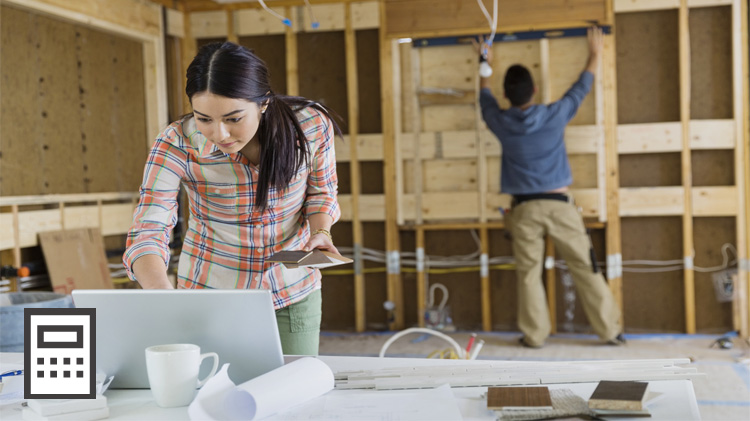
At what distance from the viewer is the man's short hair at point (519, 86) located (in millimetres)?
4695

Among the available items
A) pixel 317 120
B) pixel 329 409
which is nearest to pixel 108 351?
pixel 329 409

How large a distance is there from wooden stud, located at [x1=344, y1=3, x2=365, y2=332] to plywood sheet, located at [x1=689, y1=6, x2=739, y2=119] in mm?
2254

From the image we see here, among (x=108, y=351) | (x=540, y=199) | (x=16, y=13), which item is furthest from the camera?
(x=540, y=199)

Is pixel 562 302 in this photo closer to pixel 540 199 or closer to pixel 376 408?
pixel 540 199

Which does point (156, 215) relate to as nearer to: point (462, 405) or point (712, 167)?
point (462, 405)

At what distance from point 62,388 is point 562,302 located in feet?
14.2

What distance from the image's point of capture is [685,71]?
4.96 metres

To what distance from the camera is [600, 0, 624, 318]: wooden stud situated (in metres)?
5.06

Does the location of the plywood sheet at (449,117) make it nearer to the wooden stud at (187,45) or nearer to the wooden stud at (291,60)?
the wooden stud at (291,60)

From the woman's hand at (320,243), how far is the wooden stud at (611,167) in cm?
356

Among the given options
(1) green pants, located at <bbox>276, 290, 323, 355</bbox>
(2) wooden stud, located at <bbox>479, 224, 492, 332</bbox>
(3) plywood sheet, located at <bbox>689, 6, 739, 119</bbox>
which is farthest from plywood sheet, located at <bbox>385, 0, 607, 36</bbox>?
(1) green pants, located at <bbox>276, 290, 323, 355</bbox>

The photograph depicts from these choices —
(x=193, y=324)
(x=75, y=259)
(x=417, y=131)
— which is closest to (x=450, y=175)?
(x=417, y=131)

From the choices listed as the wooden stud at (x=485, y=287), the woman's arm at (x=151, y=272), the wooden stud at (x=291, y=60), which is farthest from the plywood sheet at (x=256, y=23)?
the woman's arm at (x=151, y=272)

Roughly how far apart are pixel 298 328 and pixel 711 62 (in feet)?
13.2
